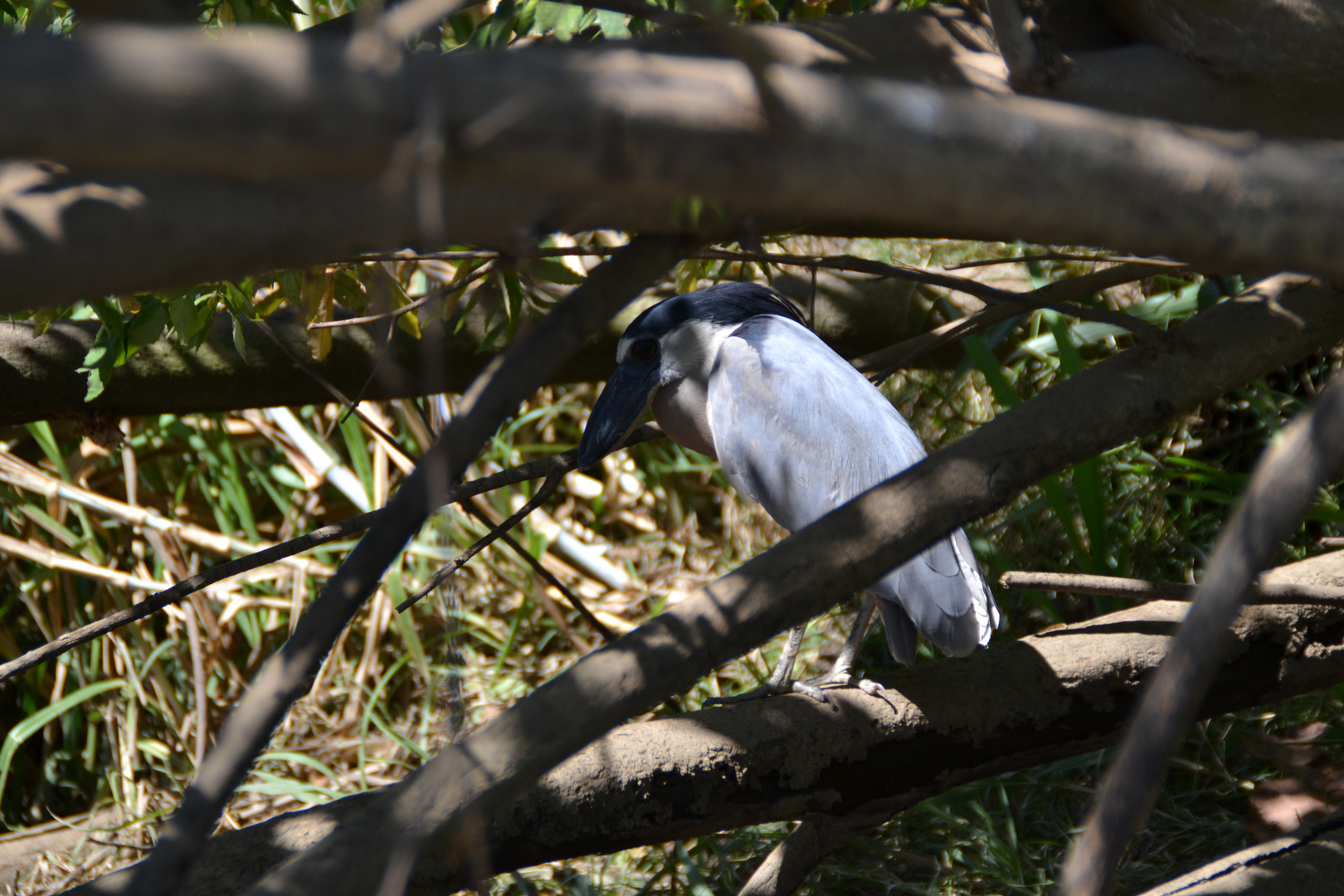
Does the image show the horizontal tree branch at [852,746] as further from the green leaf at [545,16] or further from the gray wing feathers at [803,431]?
the green leaf at [545,16]

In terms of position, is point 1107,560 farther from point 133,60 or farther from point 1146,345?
point 133,60

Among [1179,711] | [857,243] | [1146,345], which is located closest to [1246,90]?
[1146,345]

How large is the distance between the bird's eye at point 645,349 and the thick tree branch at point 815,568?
1020mm

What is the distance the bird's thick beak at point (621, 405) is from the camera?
1877 mm

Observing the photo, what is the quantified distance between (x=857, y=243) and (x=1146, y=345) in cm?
186

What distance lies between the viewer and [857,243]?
9.59 feet

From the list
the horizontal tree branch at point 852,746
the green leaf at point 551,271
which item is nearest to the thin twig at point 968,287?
the green leaf at point 551,271

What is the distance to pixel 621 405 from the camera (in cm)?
192

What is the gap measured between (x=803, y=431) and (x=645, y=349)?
374mm

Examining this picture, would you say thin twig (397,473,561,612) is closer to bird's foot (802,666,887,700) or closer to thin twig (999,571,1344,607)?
bird's foot (802,666,887,700)

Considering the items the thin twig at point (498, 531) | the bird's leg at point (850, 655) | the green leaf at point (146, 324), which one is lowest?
the bird's leg at point (850, 655)

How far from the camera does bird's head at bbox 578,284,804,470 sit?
1939mm

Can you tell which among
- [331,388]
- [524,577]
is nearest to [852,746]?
[331,388]

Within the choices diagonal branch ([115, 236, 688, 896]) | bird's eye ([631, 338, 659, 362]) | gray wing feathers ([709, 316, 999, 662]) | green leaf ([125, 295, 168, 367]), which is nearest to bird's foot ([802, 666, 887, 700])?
gray wing feathers ([709, 316, 999, 662])
